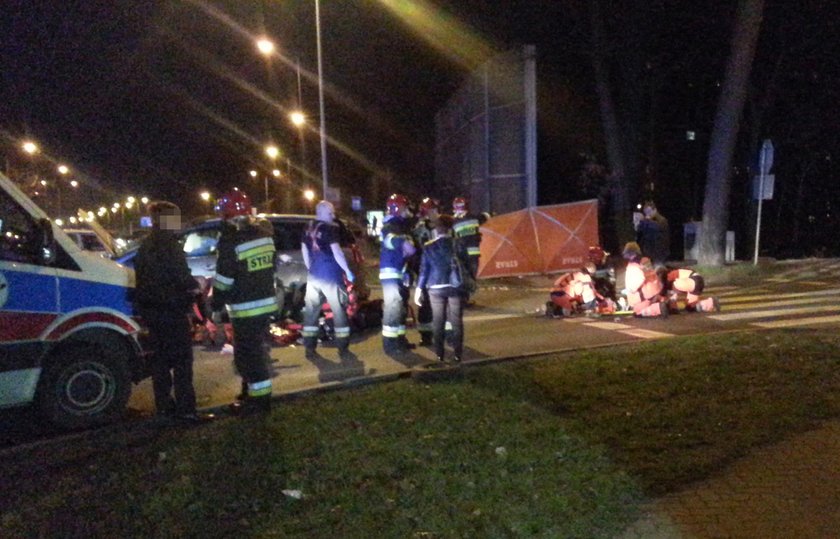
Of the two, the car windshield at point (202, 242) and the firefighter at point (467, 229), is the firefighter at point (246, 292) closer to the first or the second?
the firefighter at point (467, 229)

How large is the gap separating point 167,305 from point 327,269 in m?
2.94

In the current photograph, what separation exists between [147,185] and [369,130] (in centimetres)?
2400

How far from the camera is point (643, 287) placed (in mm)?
12328

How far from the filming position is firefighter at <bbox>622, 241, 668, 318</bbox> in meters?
12.3

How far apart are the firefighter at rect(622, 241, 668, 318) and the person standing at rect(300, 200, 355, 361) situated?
4.56 metres

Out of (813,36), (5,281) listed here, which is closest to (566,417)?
(5,281)

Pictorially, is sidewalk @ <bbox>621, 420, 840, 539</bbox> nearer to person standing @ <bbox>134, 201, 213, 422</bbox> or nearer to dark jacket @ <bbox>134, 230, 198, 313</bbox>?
person standing @ <bbox>134, 201, 213, 422</bbox>

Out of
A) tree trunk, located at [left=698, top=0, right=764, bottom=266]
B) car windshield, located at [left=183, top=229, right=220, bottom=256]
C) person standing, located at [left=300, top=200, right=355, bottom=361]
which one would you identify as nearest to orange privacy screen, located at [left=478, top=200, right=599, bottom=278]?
tree trunk, located at [left=698, top=0, right=764, bottom=266]

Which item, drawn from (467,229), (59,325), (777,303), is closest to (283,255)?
(467,229)

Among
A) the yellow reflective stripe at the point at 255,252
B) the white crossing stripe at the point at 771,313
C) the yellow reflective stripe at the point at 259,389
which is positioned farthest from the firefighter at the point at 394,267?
the white crossing stripe at the point at 771,313

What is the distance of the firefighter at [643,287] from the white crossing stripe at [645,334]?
1.07 m

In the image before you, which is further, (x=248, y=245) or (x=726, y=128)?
(x=726, y=128)

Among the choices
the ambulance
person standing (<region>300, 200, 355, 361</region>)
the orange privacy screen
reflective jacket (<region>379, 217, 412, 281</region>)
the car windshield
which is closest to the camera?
the ambulance

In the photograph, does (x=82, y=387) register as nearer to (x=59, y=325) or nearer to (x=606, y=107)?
(x=59, y=325)
